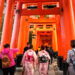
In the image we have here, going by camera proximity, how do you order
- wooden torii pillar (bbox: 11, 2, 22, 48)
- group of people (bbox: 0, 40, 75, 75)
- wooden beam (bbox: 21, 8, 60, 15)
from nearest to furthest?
group of people (bbox: 0, 40, 75, 75), wooden torii pillar (bbox: 11, 2, 22, 48), wooden beam (bbox: 21, 8, 60, 15)

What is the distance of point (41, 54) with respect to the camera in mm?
4055

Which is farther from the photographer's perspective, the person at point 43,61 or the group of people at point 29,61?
the person at point 43,61

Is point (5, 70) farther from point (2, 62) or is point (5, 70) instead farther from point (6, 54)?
point (6, 54)

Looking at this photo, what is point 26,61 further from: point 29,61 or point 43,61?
point 43,61

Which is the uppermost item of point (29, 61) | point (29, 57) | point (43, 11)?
point (43, 11)

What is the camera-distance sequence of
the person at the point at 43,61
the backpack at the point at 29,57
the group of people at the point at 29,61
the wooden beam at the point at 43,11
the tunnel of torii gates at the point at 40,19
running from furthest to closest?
the wooden beam at the point at 43,11, the tunnel of torii gates at the point at 40,19, the person at the point at 43,61, the backpack at the point at 29,57, the group of people at the point at 29,61

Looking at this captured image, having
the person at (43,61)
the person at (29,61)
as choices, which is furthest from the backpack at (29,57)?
the person at (43,61)

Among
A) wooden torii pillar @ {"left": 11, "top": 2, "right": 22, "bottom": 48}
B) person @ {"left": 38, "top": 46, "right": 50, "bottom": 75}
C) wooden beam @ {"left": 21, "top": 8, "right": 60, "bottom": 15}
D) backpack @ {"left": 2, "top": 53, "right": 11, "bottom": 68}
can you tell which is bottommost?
person @ {"left": 38, "top": 46, "right": 50, "bottom": 75}

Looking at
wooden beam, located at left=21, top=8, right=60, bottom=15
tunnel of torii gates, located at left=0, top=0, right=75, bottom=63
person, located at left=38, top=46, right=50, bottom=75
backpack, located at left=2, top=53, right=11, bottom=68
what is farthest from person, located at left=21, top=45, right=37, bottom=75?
wooden beam, located at left=21, top=8, right=60, bottom=15

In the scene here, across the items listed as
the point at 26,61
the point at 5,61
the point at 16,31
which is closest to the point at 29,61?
the point at 26,61

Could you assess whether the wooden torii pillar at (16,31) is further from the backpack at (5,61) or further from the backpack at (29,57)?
the backpack at (5,61)

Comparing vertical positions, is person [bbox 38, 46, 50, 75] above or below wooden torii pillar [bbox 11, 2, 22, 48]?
below

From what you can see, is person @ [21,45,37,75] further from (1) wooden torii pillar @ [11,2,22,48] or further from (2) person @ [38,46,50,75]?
(1) wooden torii pillar @ [11,2,22,48]

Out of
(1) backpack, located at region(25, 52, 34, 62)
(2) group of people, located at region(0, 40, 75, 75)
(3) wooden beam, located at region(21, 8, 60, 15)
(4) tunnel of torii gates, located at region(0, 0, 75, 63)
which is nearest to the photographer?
(2) group of people, located at region(0, 40, 75, 75)
